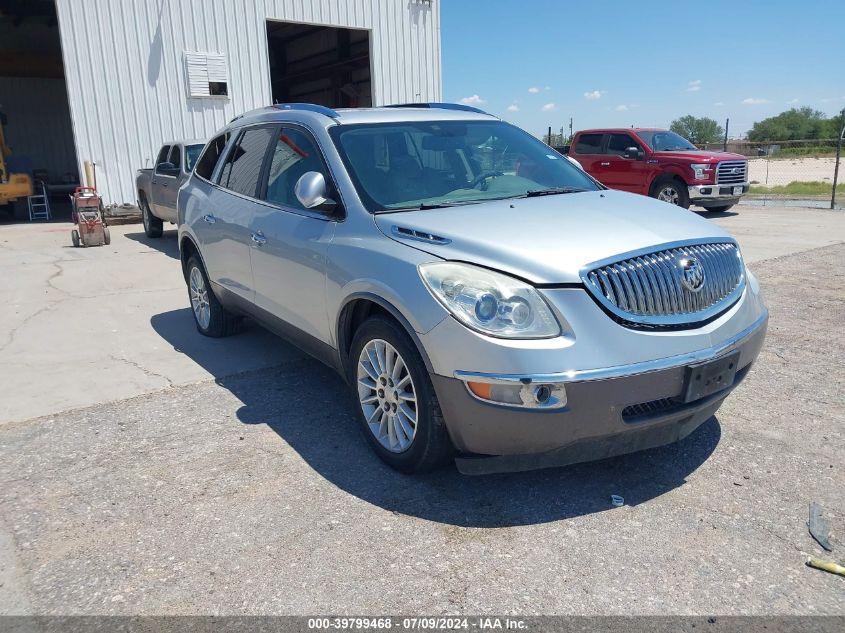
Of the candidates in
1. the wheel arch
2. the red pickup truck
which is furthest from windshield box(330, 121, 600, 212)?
the red pickup truck

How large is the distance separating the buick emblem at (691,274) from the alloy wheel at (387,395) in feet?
4.43

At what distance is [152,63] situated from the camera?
15250 millimetres

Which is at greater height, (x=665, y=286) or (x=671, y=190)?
(x=665, y=286)

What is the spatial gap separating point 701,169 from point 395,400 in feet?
42.4

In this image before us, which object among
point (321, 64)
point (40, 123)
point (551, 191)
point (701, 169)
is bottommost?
point (701, 169)

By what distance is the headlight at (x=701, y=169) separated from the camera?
14352 mm

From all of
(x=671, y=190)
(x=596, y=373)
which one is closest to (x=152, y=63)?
(x=671, y=190)

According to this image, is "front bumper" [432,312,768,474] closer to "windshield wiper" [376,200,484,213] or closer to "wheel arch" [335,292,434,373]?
"wheel arch" [335,292,434,373]

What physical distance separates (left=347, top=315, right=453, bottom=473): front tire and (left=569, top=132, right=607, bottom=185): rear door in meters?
13.3

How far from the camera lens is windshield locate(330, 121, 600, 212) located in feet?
12.9

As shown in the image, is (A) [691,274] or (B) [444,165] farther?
(B) [444,165]

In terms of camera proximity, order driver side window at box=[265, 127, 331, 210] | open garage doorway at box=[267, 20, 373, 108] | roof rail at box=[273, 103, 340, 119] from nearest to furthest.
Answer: driver side window at box=[265, 127, 331, 210], roof rail at box=[273, 103, 340, 119], open garage doorway at box=[267, 20, 373, 108]

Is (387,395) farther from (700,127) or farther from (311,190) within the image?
(700,127)

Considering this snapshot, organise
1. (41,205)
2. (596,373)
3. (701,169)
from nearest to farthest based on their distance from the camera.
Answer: (596,373) → (701,169) → (41,205)
